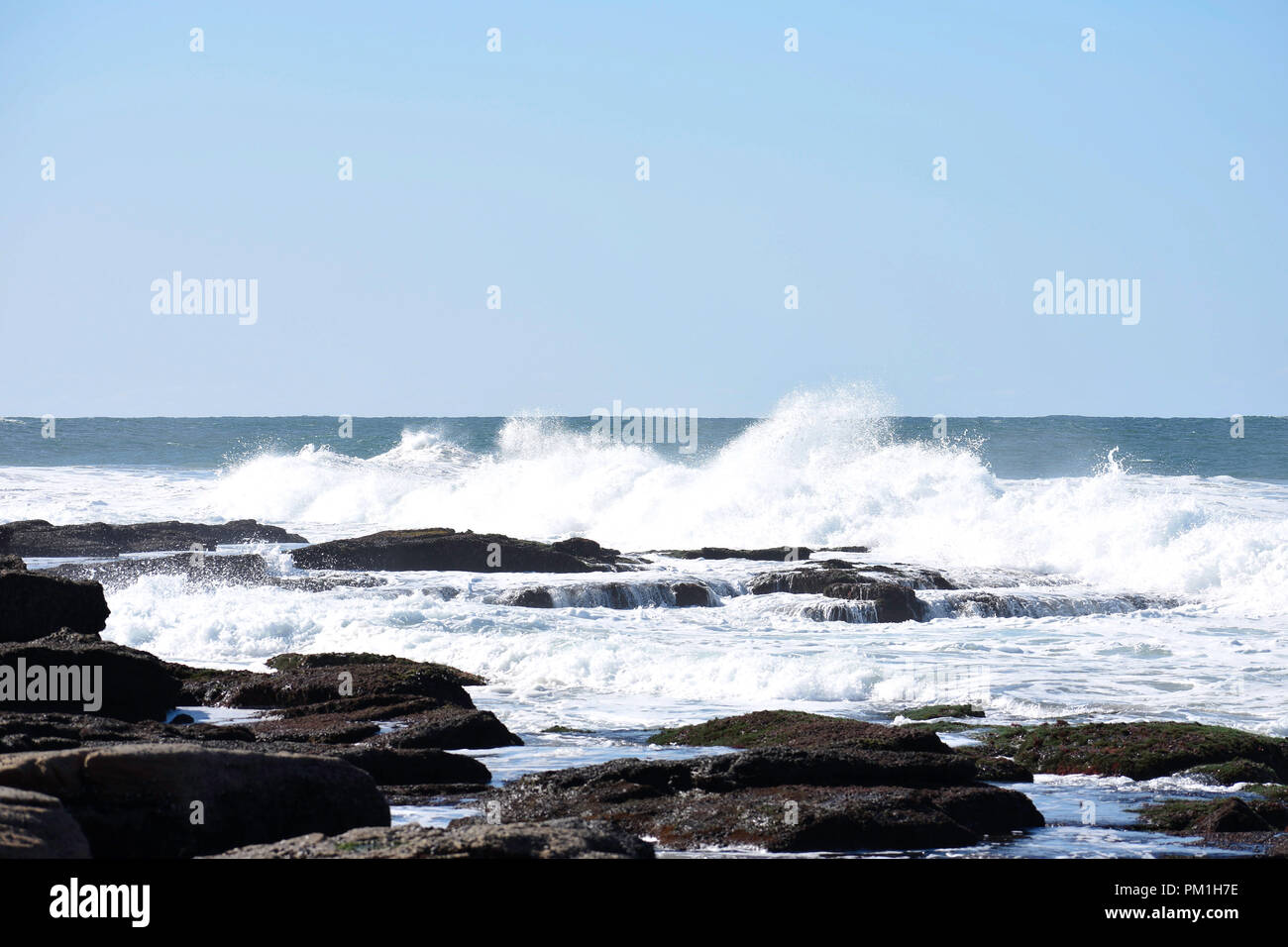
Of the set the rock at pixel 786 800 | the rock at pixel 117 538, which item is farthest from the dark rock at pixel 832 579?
the rock at pixel 786 800

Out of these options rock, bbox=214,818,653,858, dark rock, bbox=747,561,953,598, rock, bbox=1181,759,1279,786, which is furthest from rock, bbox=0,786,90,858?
dark rock, bbox=747,561,953,598

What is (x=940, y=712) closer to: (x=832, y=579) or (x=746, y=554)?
(x=832, y=579)

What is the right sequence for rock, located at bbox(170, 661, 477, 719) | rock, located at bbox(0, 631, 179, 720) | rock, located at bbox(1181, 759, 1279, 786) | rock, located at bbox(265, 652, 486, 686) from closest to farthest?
rock, located at bbox(1181, 759, 1279, 786) < rock, located at bbox(0, 631, 179, 720) < rock, located at bbox(170, 661, 477, 719) < rock, located at bbox(265, 652, 486, 686)

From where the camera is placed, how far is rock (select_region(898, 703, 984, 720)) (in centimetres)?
1203

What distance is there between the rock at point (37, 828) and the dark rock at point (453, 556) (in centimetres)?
1738

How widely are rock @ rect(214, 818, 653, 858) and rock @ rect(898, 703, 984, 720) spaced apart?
6926 mm

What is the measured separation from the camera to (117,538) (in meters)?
25.5

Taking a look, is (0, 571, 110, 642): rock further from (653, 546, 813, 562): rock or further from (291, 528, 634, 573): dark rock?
(653, 546, 813, 562): rock

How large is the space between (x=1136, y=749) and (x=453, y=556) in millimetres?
15569

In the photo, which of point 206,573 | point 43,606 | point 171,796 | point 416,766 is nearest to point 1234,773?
point 416,766

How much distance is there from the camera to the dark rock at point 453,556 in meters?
23.2
